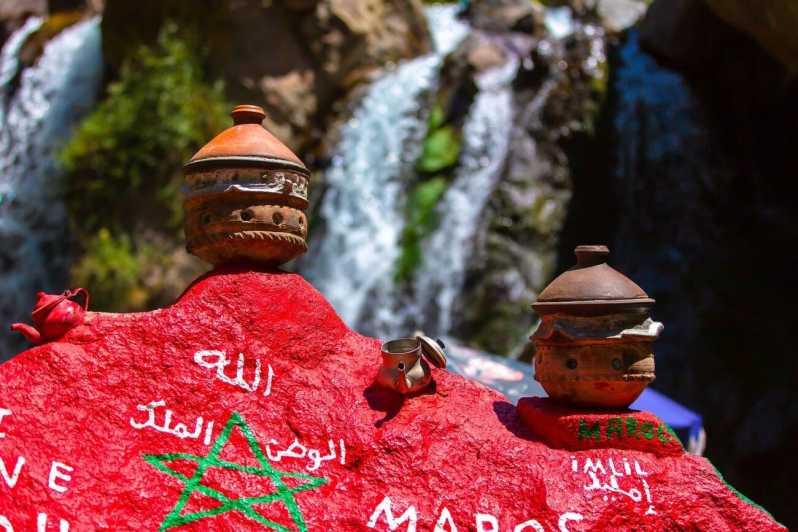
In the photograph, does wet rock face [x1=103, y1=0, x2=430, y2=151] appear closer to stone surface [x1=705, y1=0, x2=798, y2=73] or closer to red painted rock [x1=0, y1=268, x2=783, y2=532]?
stone surface [x1=705, y1=0, x2=798, y2=73]

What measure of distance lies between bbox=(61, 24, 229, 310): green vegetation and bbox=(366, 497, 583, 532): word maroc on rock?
7.70m

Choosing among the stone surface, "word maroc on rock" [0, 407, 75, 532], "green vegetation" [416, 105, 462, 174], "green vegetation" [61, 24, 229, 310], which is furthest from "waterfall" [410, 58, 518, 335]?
"word maroc on rock" [0, 407, 75, 532]

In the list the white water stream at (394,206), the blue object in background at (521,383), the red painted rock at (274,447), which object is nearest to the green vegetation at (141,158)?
the white water stream at (394,206)

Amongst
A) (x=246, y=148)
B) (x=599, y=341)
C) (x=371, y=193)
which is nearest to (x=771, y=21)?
(x=599, y=341)

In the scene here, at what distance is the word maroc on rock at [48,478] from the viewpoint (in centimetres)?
246

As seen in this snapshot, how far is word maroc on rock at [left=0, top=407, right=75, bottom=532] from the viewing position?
8.08ft

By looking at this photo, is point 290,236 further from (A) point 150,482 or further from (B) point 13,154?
(B) point 13,154

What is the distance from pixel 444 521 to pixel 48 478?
129 cm

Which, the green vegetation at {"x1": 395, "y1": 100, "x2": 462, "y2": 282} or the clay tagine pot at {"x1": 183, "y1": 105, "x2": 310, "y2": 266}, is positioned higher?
the clay tagine pot at {"x1": 183, "y1": 105, "x2": 310, "y2": 266}

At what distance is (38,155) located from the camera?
11.1 meters

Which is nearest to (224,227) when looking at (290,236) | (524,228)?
(290,236)

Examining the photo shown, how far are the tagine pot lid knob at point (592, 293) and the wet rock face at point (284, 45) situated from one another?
764 centimetres

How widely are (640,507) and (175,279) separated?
25.4 feet

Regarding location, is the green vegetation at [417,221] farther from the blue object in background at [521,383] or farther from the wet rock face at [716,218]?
the blue object in background at [521,383]
